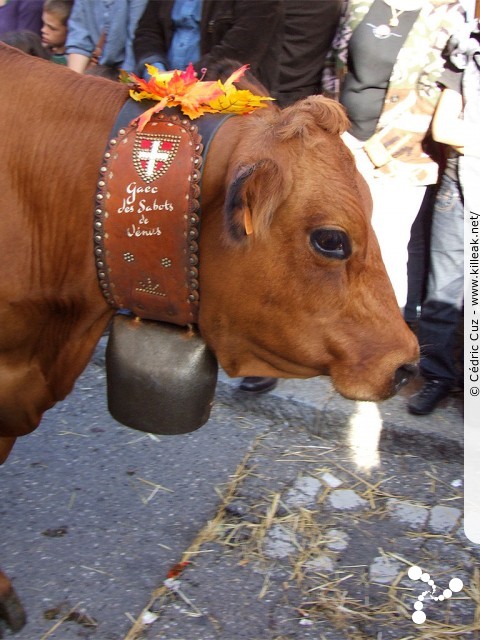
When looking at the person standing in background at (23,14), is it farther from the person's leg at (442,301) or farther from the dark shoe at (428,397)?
the dark shoe at (428,397)

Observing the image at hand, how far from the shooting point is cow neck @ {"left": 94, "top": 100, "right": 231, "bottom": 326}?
1.75m

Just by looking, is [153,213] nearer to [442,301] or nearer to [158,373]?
[158,373]

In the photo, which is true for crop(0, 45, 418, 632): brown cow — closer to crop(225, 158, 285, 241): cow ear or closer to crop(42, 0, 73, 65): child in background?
crop(225, 158, 285, 241): cow ear

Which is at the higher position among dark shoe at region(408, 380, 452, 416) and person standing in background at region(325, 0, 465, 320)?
person standing in background at region(325, 0, 465, 320)

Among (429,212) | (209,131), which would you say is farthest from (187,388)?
(429,212)

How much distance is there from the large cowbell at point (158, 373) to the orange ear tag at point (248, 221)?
0.37 metres

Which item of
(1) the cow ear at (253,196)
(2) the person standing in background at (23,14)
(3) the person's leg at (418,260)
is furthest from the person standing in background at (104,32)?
(1) the cow ear at (253,196)

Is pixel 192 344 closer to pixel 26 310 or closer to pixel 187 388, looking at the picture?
pixel 187 388

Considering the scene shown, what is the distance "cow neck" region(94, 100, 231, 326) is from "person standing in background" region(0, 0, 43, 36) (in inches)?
129

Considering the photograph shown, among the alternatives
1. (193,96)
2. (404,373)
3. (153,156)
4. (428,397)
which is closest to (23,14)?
(428,397)

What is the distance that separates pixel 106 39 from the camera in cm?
423

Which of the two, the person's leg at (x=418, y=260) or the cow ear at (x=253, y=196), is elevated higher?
the cow ear at (x=253, y=196)

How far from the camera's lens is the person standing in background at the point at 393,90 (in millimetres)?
3287

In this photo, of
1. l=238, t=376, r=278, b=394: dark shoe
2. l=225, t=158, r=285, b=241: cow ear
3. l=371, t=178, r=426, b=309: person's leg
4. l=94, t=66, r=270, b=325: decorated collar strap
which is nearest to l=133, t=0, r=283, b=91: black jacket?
l=371, t=178, r=426, b=309: person's leg
